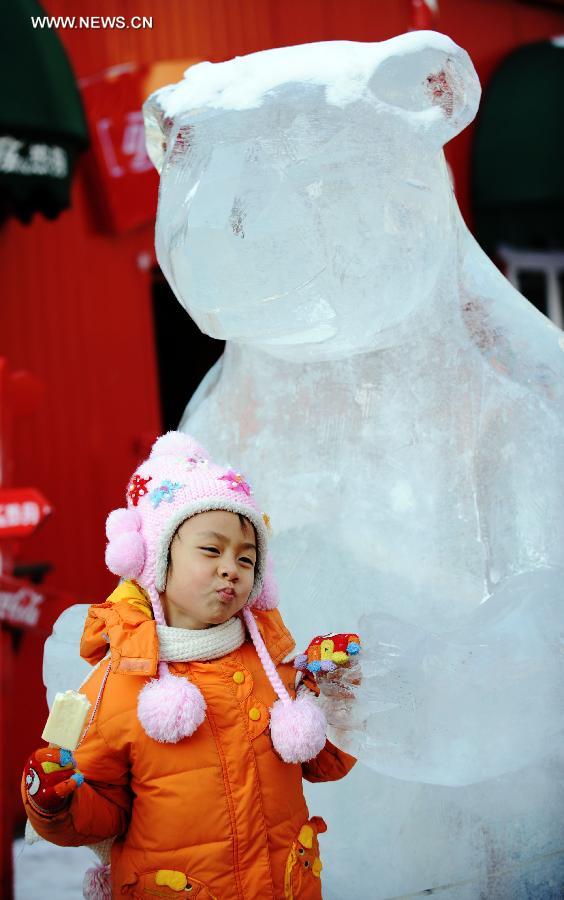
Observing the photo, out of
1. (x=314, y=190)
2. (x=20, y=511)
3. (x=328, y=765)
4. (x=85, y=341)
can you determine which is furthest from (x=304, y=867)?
(x=85, y=341)

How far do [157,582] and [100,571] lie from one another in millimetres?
3050

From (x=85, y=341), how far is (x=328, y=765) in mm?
3222

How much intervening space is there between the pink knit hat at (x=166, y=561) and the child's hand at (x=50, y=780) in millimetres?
120

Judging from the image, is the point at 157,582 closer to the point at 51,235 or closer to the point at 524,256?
the point at 51,235

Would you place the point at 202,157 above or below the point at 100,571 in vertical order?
above

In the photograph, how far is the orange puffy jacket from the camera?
1.26 metres

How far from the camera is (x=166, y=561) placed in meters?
1.38

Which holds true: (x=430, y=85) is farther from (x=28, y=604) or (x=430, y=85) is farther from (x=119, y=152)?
(x=119, y=152)

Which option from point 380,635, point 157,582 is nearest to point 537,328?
point 380,635

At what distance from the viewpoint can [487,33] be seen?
561 cm

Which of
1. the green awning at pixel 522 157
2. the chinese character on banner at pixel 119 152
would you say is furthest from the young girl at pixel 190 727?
the green awning at pixel 522 157

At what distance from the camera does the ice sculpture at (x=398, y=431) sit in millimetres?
1493

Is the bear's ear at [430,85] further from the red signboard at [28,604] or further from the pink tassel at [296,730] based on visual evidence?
the red signboard at [28,604]

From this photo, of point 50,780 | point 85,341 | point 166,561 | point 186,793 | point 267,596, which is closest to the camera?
point 50,780
